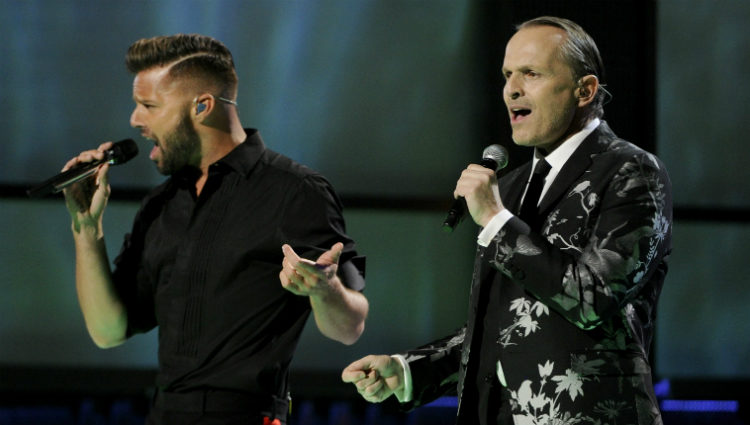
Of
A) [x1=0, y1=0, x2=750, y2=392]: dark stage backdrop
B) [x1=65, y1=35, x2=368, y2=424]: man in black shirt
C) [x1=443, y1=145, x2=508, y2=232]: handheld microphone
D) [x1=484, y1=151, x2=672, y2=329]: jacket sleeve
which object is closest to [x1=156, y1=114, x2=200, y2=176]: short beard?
[x1=65, y1=35, x2=368, y2=424]: man in black shirt

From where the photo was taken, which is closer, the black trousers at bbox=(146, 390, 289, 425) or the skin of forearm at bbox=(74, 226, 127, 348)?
the black trousers at bbox=(146, 390, 289, 425)

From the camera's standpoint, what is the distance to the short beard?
2.46 meters

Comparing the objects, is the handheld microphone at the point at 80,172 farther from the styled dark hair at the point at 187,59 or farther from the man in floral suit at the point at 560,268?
the man in floral suit at the point at 560,268

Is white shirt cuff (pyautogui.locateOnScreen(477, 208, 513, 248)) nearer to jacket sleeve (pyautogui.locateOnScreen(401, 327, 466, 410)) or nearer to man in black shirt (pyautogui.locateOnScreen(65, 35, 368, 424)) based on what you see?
jacket sleeve (pyautogui.locateOnScreen(401, 327, 466, 410))

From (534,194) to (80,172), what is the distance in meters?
1.29

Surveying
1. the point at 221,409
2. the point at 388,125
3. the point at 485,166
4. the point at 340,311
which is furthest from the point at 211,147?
the point at 388,125

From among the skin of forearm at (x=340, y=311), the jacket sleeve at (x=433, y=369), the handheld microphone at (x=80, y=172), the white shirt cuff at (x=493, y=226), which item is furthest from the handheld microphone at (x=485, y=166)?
the handheld microphone at (x=80, y=172)

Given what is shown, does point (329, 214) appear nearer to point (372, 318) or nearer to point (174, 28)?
point (372, 318)

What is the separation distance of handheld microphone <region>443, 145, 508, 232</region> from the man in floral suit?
66 millimetres

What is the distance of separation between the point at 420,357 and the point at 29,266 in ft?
7.73

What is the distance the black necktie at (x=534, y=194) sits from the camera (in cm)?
168

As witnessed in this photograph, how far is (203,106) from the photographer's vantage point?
249cm

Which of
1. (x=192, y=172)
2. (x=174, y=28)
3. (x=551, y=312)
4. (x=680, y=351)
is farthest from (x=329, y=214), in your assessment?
(x=680, y=351)

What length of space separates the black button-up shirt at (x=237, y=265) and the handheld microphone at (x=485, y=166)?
0.62 meters
